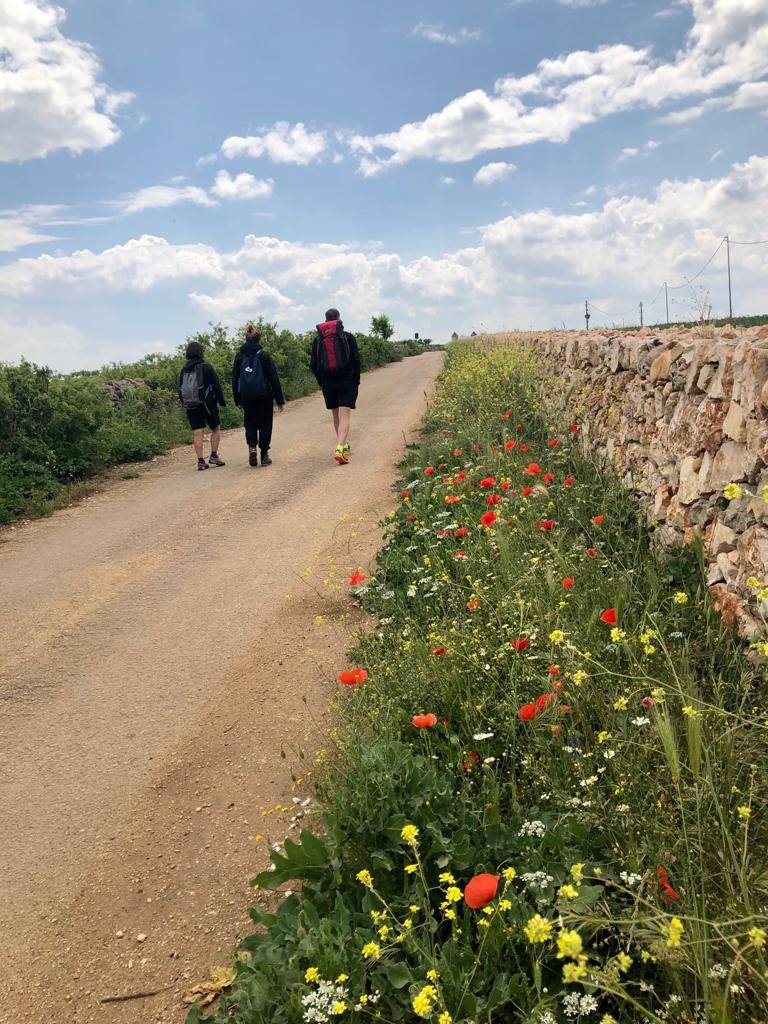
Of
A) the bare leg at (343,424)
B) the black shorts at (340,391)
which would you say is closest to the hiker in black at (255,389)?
the black shorts at (340,391)

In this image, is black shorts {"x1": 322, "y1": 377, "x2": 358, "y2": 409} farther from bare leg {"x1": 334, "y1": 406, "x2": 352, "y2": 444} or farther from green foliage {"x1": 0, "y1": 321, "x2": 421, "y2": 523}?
green foliage {"x1": 0, "y1": 321, "x2": 421, "y2": 523}

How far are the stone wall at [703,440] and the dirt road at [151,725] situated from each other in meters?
2.26

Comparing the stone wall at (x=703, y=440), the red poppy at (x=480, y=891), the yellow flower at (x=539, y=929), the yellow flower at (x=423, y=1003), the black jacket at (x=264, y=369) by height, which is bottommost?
the yellow flower at (x=423, y=1003)

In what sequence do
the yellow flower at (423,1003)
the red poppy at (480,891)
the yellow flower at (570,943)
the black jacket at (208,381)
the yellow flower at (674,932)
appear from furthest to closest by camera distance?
1. the black jacket at (208,381)
2. the red poppy at (480,891)
3. the yellow flower at (423,1003)
4. the yellow flower at (674,932)
5. the yellow flower at (570,943)

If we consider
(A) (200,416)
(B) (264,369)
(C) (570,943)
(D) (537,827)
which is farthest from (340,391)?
(C) (570,943)

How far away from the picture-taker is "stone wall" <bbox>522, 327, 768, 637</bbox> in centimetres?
337

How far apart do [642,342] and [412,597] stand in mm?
2875

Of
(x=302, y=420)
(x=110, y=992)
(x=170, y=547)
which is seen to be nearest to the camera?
(x=110, y=992)

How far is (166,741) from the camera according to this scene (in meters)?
3.69

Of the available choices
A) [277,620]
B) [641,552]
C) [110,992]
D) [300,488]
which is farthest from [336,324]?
[110,992]

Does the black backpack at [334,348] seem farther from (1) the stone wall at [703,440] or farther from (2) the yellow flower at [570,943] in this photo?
(2) the yellow flower at [570,943]

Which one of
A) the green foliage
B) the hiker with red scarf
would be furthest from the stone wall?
the green foliage

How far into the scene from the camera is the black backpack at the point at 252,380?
32.9ft

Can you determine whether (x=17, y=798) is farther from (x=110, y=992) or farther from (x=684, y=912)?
(x=684, y=912)
